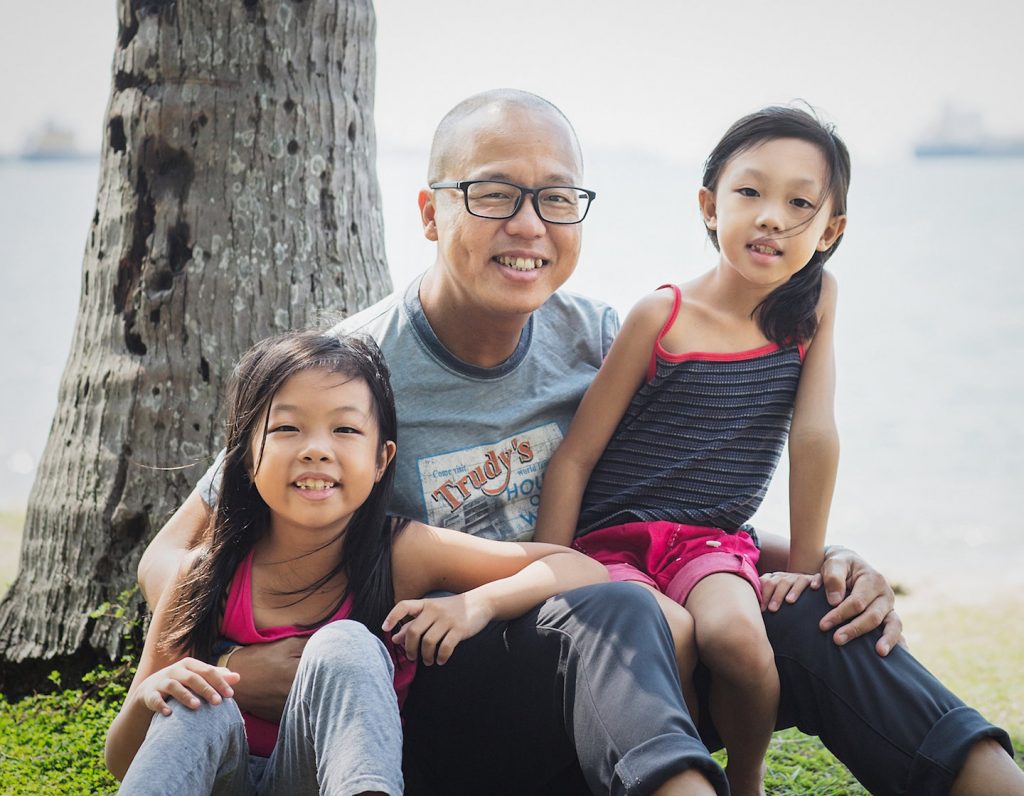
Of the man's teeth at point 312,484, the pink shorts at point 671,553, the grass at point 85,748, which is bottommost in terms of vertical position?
the grass at point 85,748

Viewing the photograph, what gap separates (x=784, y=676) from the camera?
2.47 metres

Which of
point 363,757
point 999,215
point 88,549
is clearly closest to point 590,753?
point 363,757

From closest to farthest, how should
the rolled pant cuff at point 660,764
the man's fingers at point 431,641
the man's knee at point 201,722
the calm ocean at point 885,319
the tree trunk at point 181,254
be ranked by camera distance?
the rolled pant cuff at point 660,764
the man's knee at point 201,722
the man's fingers at point 431,641
the tree trunk at point 181,254
the calm ocean at point 885,319

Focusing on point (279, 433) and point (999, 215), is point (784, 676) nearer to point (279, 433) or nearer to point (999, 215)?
point (279, 433)

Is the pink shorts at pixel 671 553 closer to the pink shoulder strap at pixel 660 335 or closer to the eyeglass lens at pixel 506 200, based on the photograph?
the pink shoulder strap at pixel 660 335

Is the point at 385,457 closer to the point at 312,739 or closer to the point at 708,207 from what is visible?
the point at 312,739

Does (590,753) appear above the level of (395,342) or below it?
below

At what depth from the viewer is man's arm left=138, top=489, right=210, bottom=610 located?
2574 millimetres

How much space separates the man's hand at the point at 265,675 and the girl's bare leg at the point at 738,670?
88 centimetres

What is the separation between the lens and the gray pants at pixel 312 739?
1917mm

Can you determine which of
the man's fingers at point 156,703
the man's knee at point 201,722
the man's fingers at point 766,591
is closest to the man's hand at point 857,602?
the man's fingers at point 766,591

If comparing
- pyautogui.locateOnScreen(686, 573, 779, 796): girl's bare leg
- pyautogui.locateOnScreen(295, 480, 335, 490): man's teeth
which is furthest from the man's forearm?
pyautogui.locateOnScreen(295, 480, 335, 490): man's teeth

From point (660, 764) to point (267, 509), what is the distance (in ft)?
3.67

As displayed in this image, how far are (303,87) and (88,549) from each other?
164 centimetres
